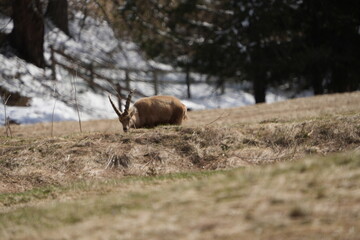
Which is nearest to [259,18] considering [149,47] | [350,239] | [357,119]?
[149,47]

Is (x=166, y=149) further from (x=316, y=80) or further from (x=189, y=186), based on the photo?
(x=316, y=80)

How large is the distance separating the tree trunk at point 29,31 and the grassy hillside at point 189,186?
14.3 m

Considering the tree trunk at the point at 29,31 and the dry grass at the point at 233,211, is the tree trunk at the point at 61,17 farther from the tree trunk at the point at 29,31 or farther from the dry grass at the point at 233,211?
the dry grass at the point at 233,211

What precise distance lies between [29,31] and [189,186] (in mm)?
22738

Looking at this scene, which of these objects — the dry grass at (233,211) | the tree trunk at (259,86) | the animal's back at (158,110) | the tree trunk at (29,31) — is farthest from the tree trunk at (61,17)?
the dry grass at (233,211)

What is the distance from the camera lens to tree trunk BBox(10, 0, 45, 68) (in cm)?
2416

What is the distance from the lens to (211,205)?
186 inches

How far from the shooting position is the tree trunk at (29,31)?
24156mm

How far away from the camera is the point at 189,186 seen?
5.57 metres

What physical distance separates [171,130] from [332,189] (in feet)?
22.9

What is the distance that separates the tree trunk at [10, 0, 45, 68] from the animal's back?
11291 millimetres

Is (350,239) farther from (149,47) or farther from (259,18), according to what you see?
(149,47)

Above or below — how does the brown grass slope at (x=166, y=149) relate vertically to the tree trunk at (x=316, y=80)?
below

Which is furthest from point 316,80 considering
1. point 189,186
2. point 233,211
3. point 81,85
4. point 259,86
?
point 233,211
